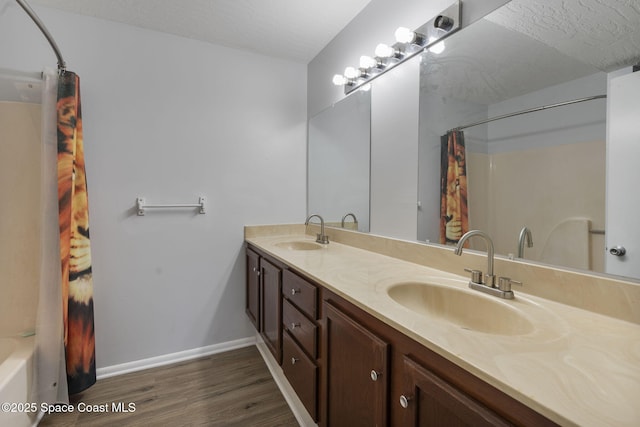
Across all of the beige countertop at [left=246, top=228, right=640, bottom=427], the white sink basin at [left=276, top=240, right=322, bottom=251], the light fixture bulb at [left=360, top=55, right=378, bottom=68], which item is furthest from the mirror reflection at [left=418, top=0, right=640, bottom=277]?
the white sink basin at [left=276, top=240, right=322, bottom=251]

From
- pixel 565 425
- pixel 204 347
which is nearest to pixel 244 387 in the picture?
pixel 204 347

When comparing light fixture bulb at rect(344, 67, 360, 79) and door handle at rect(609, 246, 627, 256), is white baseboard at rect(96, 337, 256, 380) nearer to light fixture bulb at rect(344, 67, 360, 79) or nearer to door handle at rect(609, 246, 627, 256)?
light fixture bulb at rect(344, 67, 360, 79)

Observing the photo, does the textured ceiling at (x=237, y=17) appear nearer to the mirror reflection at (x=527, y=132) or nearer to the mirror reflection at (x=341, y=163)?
the mirror reflection at (x=341, y=163)

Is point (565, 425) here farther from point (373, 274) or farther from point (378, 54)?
point (378, 54)

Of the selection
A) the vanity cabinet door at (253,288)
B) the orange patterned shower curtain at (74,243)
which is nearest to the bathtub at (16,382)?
the orange patterned shower curtain at (74,243)

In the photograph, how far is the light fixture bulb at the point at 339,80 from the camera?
1.99 m

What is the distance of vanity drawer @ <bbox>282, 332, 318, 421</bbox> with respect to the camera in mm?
1257

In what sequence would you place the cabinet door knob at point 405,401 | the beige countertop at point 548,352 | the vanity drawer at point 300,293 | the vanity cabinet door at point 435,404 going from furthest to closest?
the vanity drawer at point 300,293
the cabinet door knob at point 405,401
the vanity cabinet door at point 435,404
the beige countertop at point 548,352

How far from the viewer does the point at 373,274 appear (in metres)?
1.27

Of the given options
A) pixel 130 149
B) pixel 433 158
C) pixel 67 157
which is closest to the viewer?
pixel 433 158

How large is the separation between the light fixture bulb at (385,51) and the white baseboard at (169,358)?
2.20 m

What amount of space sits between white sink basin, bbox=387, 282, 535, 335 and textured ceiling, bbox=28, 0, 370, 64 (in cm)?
168

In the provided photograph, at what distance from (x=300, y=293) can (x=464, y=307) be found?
69 centimetres

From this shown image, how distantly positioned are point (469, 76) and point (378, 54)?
1.80 feet
